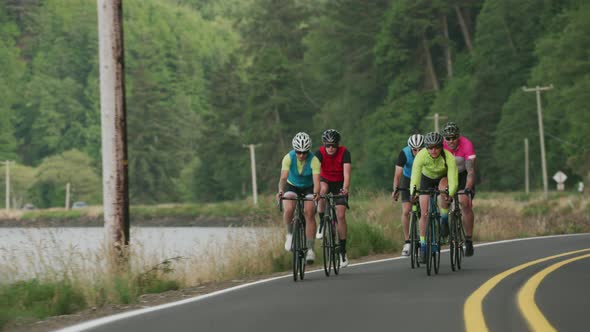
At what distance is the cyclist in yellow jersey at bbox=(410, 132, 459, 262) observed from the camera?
45.0ft

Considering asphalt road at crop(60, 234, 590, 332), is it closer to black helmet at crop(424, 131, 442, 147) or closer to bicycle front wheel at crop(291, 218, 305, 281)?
bicycle front wheel at crop(291, 218, 305, 281)

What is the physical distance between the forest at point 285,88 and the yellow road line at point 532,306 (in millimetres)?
52725

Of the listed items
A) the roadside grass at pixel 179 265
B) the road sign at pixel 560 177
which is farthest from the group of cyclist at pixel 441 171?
the road sign at pixel 560 177

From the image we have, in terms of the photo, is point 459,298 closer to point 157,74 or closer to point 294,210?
point 294,210

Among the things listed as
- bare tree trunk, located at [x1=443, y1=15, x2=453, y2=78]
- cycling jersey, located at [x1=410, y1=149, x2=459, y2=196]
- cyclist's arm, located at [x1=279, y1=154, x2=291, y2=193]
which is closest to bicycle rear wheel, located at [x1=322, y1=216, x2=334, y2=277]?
cyclist's arm, located at [x1=279, y1=154, x2=291, y2=193]

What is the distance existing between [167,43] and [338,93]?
61.1 m

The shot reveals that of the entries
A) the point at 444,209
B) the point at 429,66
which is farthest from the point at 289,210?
the point at 429,66

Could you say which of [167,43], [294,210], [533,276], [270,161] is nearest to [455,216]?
[533,276]

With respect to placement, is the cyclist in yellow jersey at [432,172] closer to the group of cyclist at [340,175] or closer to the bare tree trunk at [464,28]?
the group of cyclist at [340,175]

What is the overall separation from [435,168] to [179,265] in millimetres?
4181

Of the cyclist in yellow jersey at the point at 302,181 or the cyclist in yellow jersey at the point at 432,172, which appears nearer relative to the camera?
the cyclist in yellow jersey at the point at 302,181

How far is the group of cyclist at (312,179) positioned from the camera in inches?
535

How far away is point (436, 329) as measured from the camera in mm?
8883

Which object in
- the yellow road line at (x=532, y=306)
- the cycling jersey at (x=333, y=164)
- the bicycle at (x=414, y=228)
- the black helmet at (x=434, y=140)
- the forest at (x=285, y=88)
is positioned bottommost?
the yellow road line at (x=532, y=306)
